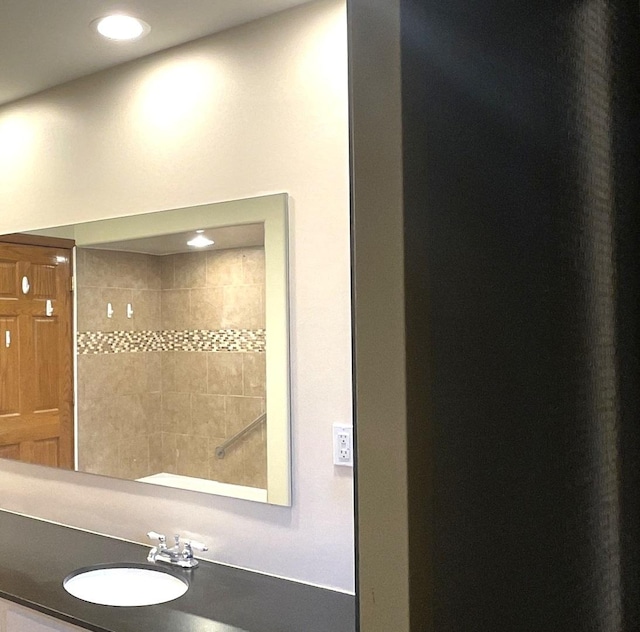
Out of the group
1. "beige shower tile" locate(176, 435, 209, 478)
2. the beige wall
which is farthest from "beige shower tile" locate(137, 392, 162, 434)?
the beige wall

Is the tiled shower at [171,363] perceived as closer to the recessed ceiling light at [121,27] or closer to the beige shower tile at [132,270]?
the beige shower tile at [132,270]

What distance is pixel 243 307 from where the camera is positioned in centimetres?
199

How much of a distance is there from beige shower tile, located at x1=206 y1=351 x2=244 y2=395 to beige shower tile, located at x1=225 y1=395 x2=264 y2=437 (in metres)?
0.03

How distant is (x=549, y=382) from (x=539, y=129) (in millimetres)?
82

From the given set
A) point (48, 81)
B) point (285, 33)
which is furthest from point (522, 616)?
point (48, 81)

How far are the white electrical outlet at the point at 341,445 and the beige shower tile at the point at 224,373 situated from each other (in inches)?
13.3

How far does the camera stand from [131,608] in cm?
167

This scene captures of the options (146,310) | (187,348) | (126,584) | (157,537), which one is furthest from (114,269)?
(126,584)

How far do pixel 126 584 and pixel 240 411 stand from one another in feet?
2.05

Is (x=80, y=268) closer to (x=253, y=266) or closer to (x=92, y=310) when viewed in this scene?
(x=92, y=310)

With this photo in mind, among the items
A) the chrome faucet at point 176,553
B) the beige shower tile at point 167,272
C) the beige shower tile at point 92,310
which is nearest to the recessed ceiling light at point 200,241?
the beige shower tile at point 167,272

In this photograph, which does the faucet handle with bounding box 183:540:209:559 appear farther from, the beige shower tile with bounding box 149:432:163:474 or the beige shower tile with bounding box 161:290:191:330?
the beige shower tile with bounding box 161:290:191:330

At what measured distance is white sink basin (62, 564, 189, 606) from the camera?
1931 millimetres

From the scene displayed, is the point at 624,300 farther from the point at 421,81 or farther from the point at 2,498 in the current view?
the point at 2,498
